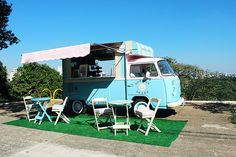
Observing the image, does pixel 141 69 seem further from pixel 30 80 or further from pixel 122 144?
pixel 30 80

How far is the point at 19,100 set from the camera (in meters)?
15.9

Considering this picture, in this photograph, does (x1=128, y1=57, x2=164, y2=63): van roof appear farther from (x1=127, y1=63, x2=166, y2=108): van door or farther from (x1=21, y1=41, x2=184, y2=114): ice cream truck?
(x1=127, y1=63, x2=166, y2=108): van door

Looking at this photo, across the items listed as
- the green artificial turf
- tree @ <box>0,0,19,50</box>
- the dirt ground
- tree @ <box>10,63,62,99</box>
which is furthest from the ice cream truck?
tree @ <box>10,63,62,99</box>

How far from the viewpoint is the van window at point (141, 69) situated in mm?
8766

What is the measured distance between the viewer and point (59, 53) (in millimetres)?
8250

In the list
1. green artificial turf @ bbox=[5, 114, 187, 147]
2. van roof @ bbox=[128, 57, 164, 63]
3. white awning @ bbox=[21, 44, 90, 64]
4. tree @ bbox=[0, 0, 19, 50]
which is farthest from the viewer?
tree @ bbox=[0, 0, 19, 50]

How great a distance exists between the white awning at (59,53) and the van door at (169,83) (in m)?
2.68

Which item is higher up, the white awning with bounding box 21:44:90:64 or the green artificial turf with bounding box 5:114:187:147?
the white awning with bounding box 21:44:90:64

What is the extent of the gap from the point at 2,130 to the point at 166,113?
224 inches

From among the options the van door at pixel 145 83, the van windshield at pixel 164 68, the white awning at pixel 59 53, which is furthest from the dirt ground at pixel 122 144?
the white awning at pixel 59 53

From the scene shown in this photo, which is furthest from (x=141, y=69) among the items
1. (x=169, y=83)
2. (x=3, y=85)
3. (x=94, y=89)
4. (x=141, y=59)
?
(x=3, y=85)

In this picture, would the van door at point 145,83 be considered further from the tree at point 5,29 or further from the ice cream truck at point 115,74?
the tree at point 5,29

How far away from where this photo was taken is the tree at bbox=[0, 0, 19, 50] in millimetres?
11995

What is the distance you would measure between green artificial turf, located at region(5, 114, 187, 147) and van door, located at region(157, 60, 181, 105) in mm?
842
